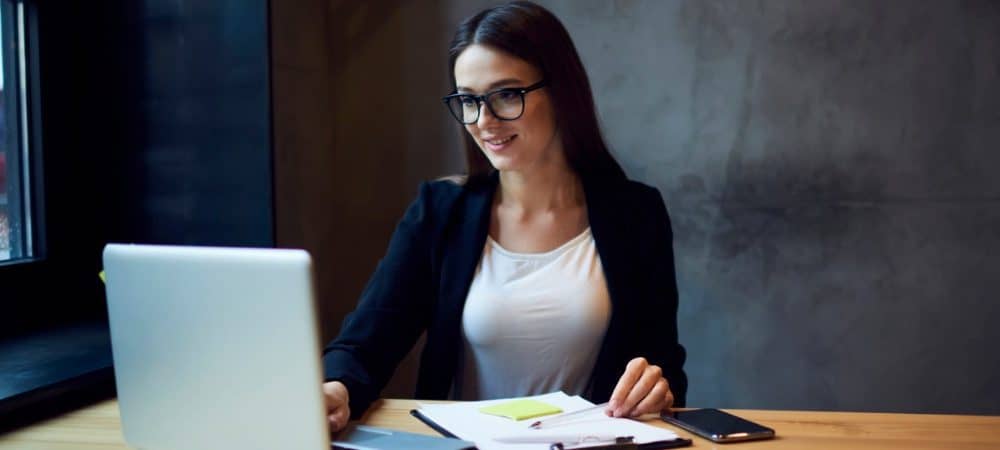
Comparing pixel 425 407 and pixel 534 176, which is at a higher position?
pixel 534 176

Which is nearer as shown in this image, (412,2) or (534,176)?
(534,176)

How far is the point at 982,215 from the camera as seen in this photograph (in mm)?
2301

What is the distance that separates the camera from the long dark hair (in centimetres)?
174

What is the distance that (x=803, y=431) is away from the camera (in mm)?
1309

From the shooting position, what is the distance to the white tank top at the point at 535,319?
1757 mm

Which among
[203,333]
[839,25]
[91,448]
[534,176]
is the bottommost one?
[91,448]

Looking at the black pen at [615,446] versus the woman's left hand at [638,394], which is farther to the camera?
the woman's left hand at [638,394]

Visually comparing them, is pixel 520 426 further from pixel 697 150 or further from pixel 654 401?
pixel 697 150

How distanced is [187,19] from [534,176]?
988 mm

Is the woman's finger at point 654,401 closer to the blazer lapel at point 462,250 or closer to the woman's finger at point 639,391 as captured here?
the woman's finger at point 639,391

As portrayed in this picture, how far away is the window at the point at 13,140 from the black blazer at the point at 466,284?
882 millimetres

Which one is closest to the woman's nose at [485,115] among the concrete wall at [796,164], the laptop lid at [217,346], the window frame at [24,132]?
the concrete wall at [796,164]

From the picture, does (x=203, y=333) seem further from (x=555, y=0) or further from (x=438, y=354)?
(x=555, y=0)

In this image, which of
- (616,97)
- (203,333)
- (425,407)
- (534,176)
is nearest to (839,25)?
(616,97)
